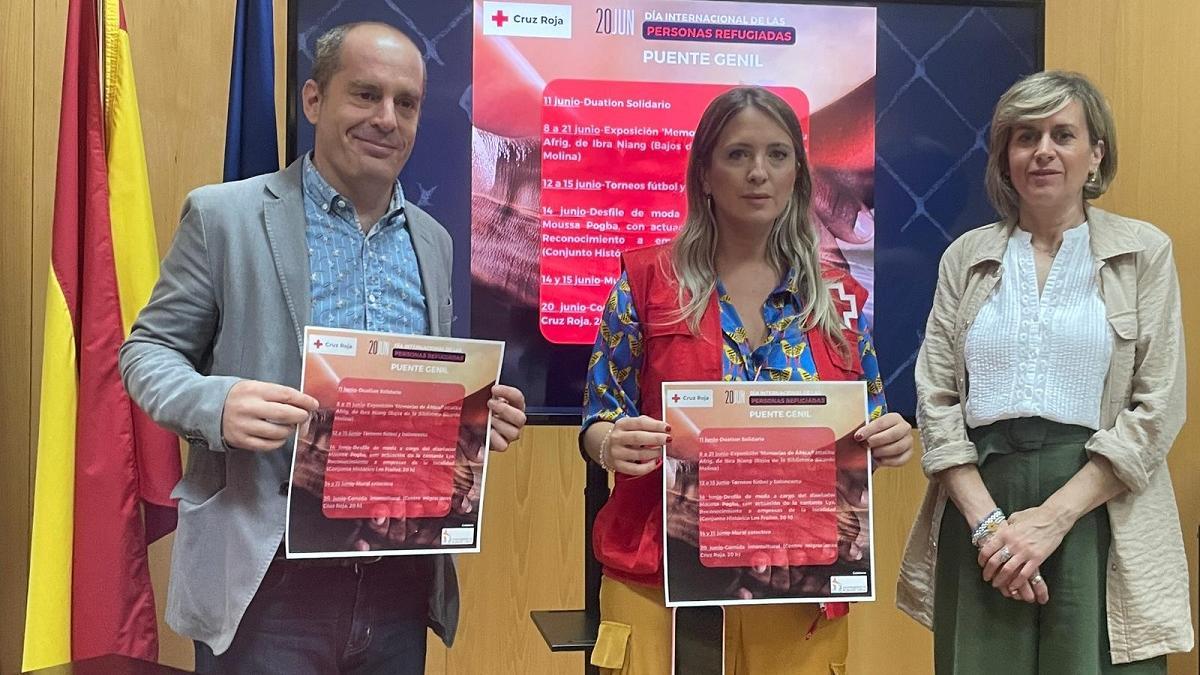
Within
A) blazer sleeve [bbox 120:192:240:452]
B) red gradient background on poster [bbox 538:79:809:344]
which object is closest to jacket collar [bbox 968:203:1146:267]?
red gradient background on poster [bbox 538:79:809:344]

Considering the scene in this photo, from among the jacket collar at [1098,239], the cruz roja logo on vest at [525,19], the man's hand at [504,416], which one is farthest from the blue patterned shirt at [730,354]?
the cruz roja logo on vest at [525,19]

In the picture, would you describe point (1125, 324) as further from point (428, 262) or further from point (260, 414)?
point (260, 414)

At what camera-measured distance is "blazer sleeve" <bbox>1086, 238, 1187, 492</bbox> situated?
1789 mm

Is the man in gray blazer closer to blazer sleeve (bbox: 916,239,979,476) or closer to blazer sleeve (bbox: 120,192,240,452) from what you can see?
blazer sleeve (bbox: 120,192,240,452)

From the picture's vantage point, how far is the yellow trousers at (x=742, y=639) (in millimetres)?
1654

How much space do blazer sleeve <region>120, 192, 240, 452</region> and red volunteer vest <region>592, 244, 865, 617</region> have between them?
0.66m

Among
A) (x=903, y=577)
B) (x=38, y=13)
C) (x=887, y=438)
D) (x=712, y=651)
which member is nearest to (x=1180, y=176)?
(x=903, y=577)

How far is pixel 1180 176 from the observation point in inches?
123

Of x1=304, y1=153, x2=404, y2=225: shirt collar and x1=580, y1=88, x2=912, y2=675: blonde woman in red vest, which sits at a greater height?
x1=304, y1=153, x2=404, y2=225: shirt collar

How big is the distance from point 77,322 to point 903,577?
1.90 metres

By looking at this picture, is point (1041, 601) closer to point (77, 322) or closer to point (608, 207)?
point (608, 207)

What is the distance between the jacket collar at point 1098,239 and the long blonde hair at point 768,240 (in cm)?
41

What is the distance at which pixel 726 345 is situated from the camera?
171cm

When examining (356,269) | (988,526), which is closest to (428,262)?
(356,269)
